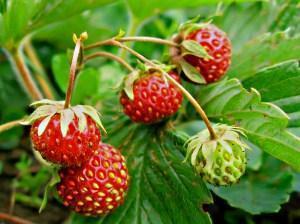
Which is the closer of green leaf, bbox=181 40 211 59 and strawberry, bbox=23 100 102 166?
strawberry, bbox=23 100 102 166

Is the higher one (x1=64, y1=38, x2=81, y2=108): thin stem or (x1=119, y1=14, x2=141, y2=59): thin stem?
(x1=64, y1=38, x2=81, y2=108): thin stem

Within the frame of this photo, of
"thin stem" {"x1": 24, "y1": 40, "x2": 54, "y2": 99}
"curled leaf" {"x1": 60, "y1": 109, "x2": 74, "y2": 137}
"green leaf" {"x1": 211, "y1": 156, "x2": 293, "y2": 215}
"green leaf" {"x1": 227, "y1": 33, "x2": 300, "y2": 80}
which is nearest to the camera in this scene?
"curled leaf" {"x1": 60, "y1": 109, "x2": 74, "y2": 137}

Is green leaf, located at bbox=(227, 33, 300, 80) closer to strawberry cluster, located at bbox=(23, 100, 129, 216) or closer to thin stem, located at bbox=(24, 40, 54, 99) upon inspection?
strawberry cluster, located at bbox=(23, 100, 129, 216)

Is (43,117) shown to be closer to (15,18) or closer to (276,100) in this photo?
(15,18)

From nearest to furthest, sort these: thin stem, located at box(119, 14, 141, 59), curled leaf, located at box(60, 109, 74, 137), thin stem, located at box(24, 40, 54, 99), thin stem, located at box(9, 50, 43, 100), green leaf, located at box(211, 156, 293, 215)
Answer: curled leaf, located at box(60, 109, 74, 137)
green leaf, located at box(211, 156, 293, 215)
thin stem, located at box(9, 50, 43, 100)
thin stem, located at box(119, 14, 141, 59)
thin stem, located at box(24, 40, 54, 99)

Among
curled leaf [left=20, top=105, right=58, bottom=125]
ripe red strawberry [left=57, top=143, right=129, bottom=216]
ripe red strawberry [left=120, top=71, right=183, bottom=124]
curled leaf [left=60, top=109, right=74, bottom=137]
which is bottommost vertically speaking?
ripe red strawberry [left=57, top=143, right=129, bottom=216]

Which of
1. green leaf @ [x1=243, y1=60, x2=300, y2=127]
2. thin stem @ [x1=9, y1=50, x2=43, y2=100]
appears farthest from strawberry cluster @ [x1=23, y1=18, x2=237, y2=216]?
thin stem @ [x1=9, y1=50, x2=43, y2=100]

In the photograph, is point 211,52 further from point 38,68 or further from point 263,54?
point 38,68
